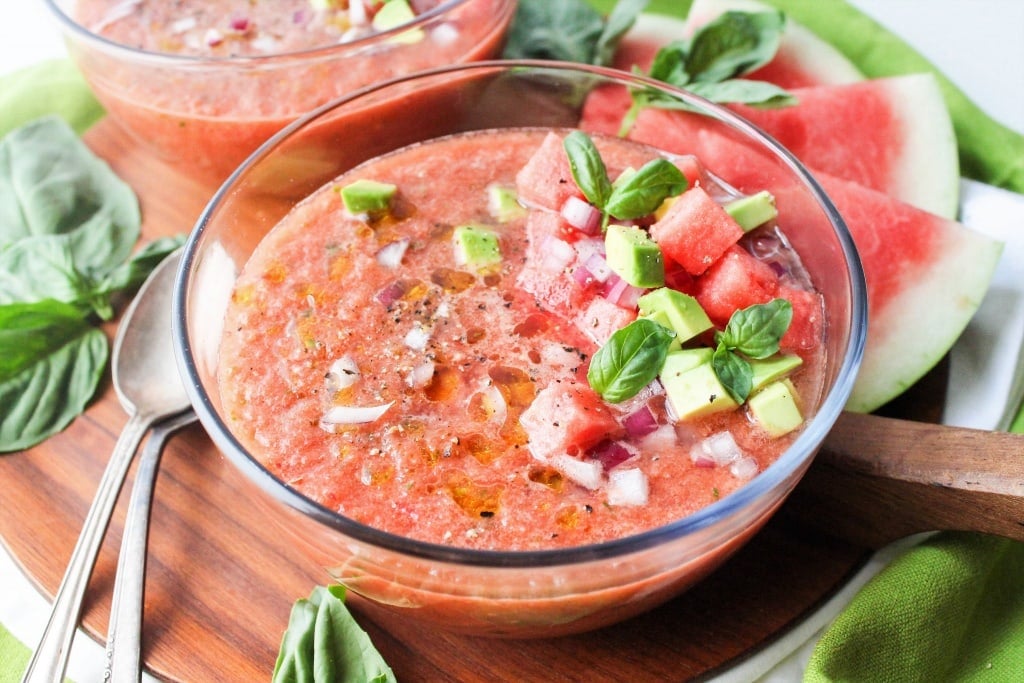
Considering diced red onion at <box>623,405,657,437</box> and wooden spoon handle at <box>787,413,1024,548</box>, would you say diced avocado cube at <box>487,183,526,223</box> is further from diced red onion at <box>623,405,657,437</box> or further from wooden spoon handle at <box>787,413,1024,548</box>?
wooden spoon handle at <box>787,413,1024,548</box>

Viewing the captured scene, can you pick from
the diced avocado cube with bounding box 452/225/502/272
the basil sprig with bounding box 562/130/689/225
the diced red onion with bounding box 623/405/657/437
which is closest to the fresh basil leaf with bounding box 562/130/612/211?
the basil sprig with bounding box 562/130/689/225

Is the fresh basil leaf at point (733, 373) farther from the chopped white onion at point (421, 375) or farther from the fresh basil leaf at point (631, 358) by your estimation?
the chopped white onion at point (421, 375)

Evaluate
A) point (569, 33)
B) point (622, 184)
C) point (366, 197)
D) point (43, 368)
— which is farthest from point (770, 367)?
point (43, 368)

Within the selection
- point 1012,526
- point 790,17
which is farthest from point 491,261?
point 790,17

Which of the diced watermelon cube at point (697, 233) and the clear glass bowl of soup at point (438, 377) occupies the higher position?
the diced watermelon cube at point (697, 233)

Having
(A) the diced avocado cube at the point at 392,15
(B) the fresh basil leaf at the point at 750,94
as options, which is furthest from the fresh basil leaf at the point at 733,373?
(A) the diced avocado cube at the point at 392,15

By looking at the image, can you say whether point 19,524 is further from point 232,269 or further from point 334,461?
point 334,461
